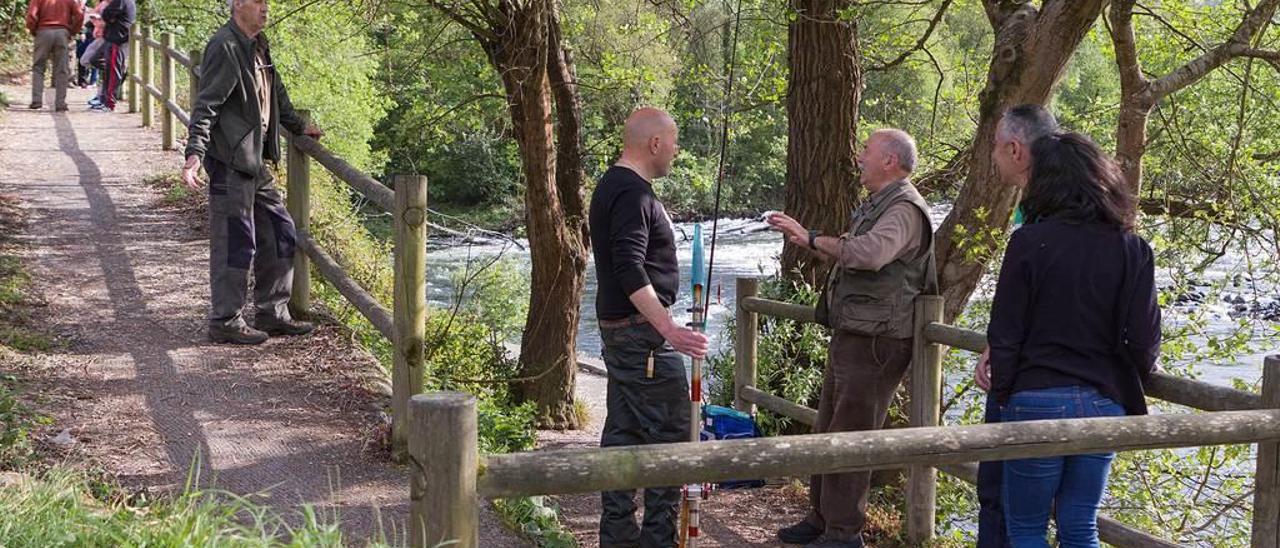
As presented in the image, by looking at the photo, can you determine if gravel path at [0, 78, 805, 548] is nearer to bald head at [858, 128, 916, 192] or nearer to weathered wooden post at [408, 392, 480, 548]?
weathered wooden post at [408, 392, 480, 548]

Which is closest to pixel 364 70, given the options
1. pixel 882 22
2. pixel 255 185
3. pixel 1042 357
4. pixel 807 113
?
pixel 882 22

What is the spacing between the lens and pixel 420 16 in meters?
11.7

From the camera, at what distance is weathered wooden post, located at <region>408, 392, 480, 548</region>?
2.45 m

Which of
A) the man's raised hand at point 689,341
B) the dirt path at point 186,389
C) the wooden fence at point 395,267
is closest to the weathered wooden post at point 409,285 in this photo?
the wooden fence at point 395,267

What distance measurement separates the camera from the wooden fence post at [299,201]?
21.9ft

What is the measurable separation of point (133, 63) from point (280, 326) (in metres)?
10.5

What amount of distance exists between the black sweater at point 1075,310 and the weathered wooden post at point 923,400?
1.63 metres

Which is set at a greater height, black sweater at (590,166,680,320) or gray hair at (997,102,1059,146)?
gray hair at (997,102,1059,146)

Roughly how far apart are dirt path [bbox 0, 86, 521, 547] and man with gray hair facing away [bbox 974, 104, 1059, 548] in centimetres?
176

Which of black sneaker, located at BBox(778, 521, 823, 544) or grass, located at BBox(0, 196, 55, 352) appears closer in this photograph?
black sneaker, located at BBox(778, 521, 823, 544)

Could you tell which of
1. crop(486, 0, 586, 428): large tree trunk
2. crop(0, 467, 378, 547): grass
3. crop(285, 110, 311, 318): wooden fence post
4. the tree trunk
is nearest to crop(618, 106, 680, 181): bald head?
crop(0, 467, 378, 547): grass

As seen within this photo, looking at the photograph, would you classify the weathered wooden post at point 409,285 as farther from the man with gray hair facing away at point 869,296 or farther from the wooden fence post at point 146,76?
the wooden fence post at point 146,76

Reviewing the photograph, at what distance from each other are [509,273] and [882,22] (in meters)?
7.38

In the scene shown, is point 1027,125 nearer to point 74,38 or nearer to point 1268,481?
point 1268,481
